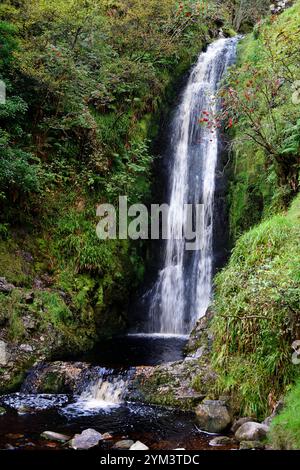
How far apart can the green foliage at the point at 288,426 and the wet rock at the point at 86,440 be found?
6.91 feet

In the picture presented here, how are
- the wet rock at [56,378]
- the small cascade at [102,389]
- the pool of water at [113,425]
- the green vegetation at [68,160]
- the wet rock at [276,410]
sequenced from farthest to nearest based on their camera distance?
the green vegetation at [68,160], the wet rock at [56,378], the small cascade at [102,389], the pool of water at [113,425], the wet rock at [276,410]

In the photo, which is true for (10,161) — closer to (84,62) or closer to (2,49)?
(2,49)

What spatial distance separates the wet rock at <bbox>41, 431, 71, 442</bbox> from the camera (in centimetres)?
564

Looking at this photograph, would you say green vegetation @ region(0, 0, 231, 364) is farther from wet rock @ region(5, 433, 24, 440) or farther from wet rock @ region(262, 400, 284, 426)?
wet rock @ region(262, 400, 284, 426)

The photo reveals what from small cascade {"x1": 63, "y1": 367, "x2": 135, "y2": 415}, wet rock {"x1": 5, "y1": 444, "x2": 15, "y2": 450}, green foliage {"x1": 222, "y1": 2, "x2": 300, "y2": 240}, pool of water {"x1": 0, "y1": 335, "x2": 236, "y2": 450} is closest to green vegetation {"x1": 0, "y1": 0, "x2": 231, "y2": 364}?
small cascade {"x1": 63, "y1": 367, "x2": 135, "y2": 415}

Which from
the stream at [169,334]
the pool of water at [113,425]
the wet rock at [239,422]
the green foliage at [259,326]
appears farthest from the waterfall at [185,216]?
the wet rock at [239,422]

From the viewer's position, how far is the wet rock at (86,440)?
5395 millimetres

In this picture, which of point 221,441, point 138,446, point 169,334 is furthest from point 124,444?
point 169,334

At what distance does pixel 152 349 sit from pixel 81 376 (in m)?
2.51

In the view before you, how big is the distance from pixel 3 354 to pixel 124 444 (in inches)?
141

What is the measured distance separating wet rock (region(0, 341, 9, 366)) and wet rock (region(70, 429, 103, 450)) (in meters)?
2.87

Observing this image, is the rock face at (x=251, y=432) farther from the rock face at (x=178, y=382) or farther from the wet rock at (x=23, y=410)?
the wet rock at (x=23, y=410)

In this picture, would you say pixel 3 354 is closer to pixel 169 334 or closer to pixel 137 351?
pixel 137 351

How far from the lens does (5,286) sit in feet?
30.0
